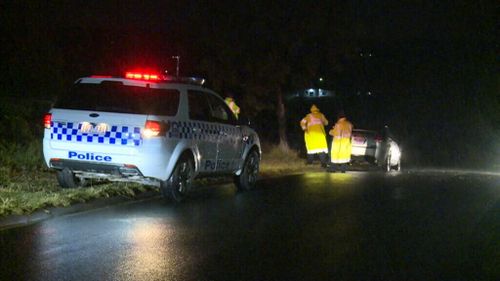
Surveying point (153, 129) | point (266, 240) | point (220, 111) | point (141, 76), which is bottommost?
point (266, 240)

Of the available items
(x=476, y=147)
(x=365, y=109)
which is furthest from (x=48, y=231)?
(x=365, y=109)

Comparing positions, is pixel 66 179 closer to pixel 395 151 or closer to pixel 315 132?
pixel 315 132

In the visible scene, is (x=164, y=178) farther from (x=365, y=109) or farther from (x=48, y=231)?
(x=365, y=109)

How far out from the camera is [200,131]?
1094cm

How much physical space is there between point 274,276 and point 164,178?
4.16m

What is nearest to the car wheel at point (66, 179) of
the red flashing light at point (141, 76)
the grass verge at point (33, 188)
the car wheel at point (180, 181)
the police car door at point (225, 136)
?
the grass verge at point (33, 188)

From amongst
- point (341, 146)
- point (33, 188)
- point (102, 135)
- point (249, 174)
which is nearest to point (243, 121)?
point (249, 174)

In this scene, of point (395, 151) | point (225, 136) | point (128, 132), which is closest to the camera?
point (128, 132)

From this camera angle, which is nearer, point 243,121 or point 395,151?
point 243,121

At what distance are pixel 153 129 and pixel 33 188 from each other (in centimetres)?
212

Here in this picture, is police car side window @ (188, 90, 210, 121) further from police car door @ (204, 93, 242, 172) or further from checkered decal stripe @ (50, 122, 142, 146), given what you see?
checkered decal stripe @ (50, 122, 142, 146)

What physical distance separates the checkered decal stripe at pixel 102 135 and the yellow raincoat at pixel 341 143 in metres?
9.00

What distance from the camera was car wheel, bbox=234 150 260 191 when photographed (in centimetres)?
1300

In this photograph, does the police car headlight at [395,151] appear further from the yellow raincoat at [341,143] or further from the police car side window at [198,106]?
the police car side window at [198,106]
